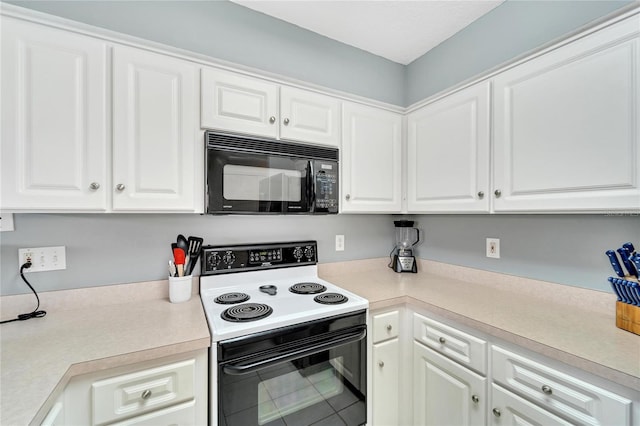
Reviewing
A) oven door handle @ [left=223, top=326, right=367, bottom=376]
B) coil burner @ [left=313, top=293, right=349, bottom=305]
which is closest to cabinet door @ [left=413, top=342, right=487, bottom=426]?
oven door handle @ [left=223, top=326, right=367, bottom=376]

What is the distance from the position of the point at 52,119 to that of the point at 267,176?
88 centimetres

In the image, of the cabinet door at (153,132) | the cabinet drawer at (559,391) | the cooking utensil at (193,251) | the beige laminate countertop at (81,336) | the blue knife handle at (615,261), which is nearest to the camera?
the beige laminate countertop at (81,336)

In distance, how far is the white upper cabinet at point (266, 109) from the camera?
1.33 m

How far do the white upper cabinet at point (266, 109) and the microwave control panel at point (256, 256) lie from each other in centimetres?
68

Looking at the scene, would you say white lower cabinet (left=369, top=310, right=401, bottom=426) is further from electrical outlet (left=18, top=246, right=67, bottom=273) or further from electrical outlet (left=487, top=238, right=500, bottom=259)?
electrical outlet (left=18, top=246, right=67, bottom=273)

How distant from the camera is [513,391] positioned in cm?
105

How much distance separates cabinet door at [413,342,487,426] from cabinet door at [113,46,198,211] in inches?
56.8

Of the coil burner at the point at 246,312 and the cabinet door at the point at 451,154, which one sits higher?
the cabinet door at the point at 451,154

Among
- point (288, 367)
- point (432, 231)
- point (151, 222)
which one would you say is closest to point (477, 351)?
point (288, 367)

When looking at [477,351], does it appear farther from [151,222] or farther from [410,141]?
[151,222]

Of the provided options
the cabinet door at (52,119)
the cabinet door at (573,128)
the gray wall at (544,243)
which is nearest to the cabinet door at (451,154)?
the cabinet door at (573,128)

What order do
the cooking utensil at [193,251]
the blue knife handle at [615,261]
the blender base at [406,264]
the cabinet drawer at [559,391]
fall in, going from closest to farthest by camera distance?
the cabinet drawer at [559,391] → the blue knife handle at [615,261] → the cooking utensil at [193,251] → the blender base at [406,264]

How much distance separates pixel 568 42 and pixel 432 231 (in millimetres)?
1288

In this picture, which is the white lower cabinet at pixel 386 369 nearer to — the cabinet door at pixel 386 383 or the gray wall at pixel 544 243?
the cabinet door at pixel 386 383
